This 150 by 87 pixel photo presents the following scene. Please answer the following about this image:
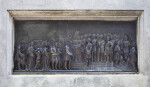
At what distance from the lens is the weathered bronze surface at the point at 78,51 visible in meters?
7.93

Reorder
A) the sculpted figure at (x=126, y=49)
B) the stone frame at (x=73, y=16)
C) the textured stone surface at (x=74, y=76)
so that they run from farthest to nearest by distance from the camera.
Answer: the sculpted figure at (x=126, y=49) < the stone frame at (x=73, y=16) < the textured stone surface at (x=74, y=76)

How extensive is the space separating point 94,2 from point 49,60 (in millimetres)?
2316

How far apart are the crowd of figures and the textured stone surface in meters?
0.35

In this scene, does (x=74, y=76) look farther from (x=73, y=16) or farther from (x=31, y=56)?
(x=73, y=16)

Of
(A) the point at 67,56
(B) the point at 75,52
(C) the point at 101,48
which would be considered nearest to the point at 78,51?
(B) the point at 75,52

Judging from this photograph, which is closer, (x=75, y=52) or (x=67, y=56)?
(x=67, y=56)

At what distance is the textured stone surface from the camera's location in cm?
773

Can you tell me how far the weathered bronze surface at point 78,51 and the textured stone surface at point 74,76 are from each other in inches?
12.6

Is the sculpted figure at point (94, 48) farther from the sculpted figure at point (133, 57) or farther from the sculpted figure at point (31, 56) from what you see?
the sculpted figure at point (31, 56)

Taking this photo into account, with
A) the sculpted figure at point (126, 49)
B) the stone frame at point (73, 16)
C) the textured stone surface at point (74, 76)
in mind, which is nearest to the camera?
the textured stone surface at point (74, 76)

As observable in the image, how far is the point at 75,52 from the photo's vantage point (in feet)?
26.3

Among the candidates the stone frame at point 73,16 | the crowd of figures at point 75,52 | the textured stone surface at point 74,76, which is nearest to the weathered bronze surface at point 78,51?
the crowd of figures at point 75,52

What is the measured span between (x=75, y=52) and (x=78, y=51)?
107mm

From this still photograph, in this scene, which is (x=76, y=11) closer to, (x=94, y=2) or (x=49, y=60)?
(x=94, y=2)
